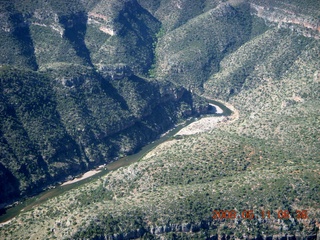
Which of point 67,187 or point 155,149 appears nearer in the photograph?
point 67,187

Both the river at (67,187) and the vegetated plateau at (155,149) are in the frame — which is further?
the river at (67,187)

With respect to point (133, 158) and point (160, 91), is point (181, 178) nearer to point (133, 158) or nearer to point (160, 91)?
point (133, 158)

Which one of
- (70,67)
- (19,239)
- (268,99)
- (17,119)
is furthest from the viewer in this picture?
(268,99)

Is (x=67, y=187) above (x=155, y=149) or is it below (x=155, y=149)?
above

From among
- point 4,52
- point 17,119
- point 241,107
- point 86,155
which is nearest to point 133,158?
point 86,155

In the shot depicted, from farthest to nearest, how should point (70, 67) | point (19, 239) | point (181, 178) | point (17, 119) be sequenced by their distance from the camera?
point (70, 67) < point (17, 119) < point (181, 178) < point (19, 239)

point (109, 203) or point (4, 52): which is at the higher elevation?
point (4, 52)

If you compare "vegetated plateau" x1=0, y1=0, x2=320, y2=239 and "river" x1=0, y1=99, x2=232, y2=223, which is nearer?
"vegetated plateau" x1=0, y1=0, x2=320, y2=239

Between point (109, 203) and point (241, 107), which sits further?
point (241, 107)

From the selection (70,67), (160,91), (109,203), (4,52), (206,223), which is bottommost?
(206,223)

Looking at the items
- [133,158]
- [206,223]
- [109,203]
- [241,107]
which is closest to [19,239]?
[109,203]
